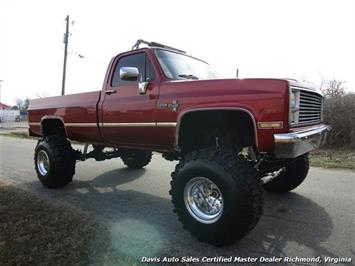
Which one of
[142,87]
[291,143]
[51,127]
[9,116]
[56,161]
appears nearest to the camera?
[291,143]

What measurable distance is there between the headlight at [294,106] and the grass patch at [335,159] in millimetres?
5164

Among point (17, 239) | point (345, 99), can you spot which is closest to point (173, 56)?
point (17, 239)

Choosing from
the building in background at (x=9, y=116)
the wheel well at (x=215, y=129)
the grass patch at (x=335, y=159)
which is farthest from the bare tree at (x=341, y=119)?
the building in background at (x=9, y=116)

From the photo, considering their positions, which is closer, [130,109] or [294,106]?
[294,106]

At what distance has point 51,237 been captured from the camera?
342cm

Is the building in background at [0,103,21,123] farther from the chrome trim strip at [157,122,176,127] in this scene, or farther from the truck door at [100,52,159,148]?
the chrome trim strip at [157,122,176,127]

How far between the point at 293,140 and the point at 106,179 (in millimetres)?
4469

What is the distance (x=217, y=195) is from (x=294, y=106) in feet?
4.14

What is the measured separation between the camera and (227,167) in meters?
3.23

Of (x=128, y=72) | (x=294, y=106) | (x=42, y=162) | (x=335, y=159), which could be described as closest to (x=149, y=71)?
(x=128, y=72)

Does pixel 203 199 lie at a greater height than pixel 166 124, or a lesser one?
lesser

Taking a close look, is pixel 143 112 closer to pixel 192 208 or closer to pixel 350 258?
pixel 192 208

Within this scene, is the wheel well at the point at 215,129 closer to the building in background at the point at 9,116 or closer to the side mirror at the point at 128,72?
the side mirror at the point at 128,72

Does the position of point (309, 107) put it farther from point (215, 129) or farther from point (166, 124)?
point (166, 124)
